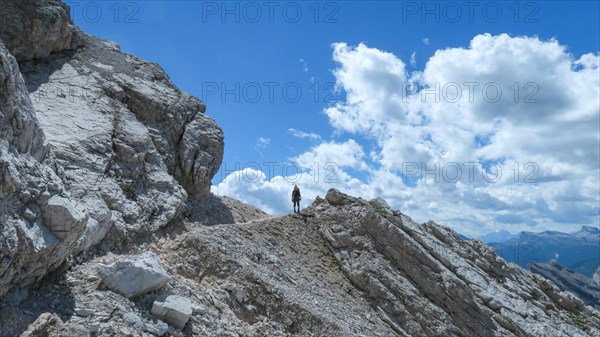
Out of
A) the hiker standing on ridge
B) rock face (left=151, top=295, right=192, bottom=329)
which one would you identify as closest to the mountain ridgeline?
rock face (left=151, top=295, right=192, bottom=329)

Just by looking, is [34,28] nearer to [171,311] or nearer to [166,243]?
[166,243]

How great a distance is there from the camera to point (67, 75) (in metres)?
27.3

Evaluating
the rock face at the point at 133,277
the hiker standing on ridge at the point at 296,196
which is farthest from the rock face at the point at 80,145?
the hiker standing on ridge at the point at 296,196

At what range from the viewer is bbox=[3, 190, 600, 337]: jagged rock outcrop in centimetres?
1472

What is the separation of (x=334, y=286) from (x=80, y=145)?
641 inches

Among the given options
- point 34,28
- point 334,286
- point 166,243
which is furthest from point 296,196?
point 34,28

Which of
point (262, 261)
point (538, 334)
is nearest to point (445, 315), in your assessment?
point (538, 334)

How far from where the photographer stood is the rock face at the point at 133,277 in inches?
553

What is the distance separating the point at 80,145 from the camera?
21203 mm

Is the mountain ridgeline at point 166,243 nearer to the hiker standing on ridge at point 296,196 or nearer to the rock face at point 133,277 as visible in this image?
the rock face at point 133,277

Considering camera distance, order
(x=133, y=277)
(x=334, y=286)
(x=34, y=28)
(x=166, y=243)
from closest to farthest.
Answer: (x=133, y=277) < (x=166, y=243) < (x=334, y=286) < (x=34, y=28)

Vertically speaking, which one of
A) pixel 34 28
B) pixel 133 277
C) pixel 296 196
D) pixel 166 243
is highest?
pixel 34 28

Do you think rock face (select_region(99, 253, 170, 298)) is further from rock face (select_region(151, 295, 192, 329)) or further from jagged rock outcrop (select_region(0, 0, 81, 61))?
jagged rock outcrop (select_region(0, 0, 81, 61))

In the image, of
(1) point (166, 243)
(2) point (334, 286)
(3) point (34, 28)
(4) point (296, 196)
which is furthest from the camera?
(4) point (296, 196)
